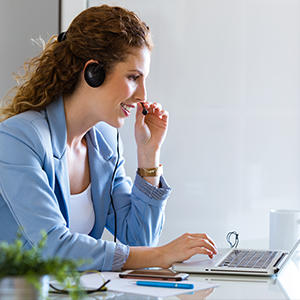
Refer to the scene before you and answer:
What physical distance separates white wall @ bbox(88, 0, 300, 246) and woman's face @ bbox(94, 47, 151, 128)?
0.52 meters

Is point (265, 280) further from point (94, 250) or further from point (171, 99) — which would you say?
point (171, 99)

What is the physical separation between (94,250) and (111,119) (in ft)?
1.67

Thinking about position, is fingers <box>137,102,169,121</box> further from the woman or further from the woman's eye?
the woman's eye

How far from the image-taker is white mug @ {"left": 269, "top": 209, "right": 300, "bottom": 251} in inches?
59.4

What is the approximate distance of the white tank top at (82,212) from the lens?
1.46 m

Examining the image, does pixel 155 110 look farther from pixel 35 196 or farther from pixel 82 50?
pixel 35 196

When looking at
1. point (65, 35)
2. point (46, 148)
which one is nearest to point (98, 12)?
point (65, 35)

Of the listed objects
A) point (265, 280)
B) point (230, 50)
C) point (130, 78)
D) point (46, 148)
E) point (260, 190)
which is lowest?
point (265, 280)

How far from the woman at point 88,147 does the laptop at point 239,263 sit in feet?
0.12

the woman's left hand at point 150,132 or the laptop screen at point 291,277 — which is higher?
the woman's left hand at point 150,132

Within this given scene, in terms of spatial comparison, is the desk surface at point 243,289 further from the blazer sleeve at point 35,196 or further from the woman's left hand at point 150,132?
the woman's left hand at point 150,132

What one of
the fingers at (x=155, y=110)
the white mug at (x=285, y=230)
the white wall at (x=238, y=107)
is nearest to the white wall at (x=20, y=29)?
the white wall at (x=238, y=107)

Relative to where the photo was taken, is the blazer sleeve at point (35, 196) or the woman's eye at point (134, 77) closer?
the blazer sleeve at point (35, 196)

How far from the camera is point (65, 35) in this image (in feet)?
4.93
